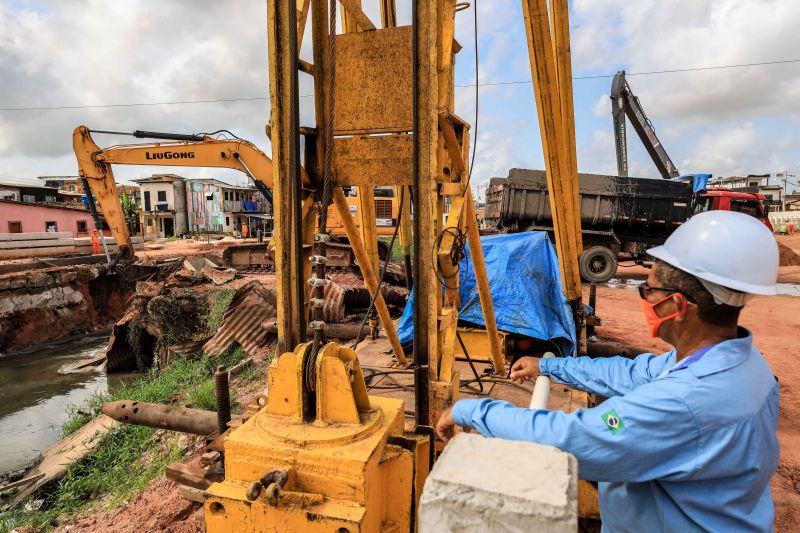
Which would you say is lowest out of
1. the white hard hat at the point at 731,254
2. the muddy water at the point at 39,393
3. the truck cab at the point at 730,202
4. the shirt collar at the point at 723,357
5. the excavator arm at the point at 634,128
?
the muddy water at the point at 39,393

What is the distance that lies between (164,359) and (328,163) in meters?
8.59

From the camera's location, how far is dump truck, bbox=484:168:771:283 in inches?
552

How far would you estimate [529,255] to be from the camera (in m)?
6.36

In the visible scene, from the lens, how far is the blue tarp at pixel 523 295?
5734 mm

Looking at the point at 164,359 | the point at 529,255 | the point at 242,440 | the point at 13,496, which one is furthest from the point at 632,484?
the point at 164,359

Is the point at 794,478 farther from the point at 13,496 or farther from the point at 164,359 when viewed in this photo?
the point at 164,359

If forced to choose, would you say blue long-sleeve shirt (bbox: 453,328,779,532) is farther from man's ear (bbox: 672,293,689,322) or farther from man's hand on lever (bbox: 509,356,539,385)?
man's hand on lever (bbox: 509,356,539,385)

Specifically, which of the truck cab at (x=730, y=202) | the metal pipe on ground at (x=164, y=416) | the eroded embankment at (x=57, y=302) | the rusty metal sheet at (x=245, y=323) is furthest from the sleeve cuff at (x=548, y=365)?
the eroded embankment at (x=57, y=302)

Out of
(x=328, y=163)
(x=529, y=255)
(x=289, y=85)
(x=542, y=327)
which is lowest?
(x=542, y=327)

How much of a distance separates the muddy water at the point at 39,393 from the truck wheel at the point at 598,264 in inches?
484

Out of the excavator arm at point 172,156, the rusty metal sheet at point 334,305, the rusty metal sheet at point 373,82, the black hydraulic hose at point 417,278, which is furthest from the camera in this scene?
the excavator arm at point 172,156

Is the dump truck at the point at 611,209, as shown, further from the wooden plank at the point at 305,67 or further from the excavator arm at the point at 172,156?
the wooden plank at the point at 305,67

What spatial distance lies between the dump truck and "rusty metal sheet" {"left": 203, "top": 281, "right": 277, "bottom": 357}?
8.29 meters

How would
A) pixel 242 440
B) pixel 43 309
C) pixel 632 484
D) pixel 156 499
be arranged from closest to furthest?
pixel 632 484
pixel 242 440
pixel 156 499
pixel 43 309
